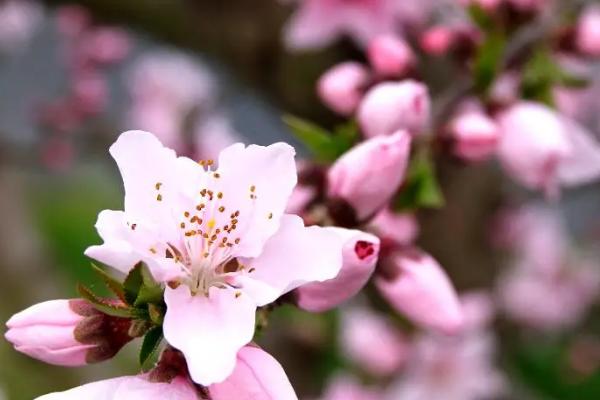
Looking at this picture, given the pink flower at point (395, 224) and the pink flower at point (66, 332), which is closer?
the pink flower at point (66, 332)

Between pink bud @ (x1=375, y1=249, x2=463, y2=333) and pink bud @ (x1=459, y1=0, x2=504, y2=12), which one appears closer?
pink bud @ (x1=375, y1=249, x2=463, y2=333)

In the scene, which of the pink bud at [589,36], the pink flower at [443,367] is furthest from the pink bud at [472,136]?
the pink flower at [443,367]

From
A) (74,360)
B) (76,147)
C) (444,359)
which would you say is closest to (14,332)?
(74,360)

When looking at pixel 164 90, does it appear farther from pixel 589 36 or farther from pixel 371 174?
pixel 371 174

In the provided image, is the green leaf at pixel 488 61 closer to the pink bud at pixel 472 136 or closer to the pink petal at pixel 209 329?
the pink bud at pixel 472 136

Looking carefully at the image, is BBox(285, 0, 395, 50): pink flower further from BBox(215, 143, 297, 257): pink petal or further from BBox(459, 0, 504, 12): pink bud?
BBox(215, 143, 297, 257): pink petal

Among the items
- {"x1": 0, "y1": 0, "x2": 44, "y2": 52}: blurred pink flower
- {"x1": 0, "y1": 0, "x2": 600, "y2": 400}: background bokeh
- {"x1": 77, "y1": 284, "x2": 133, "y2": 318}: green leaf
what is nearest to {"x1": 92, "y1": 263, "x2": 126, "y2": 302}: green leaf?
{"x1": 77, "y1": 284, "x2": 133, "y2": 318}: green leaf
